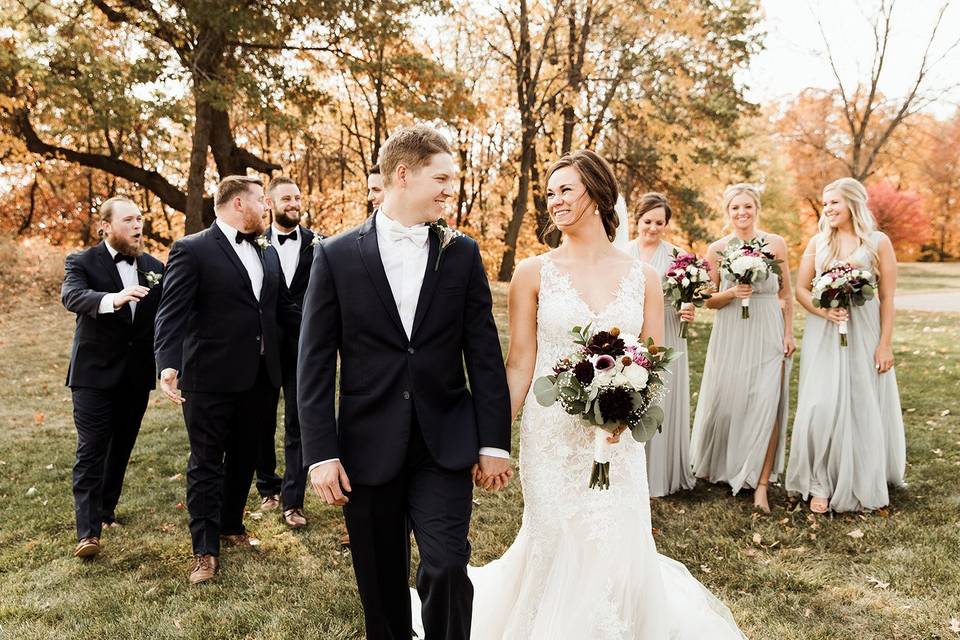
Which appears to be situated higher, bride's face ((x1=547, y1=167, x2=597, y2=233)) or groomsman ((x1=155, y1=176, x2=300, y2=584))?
bride's face ((x1=547, y1=167, x2=597, y2=233))

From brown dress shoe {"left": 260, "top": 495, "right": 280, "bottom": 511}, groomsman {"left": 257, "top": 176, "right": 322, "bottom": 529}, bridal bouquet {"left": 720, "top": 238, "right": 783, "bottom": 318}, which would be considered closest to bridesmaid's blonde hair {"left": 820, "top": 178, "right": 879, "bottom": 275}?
bridal bouquet {"left": 720, "top": 238, "right": 783, "bottom": 318}

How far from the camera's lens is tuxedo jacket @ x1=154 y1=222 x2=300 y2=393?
456 centimetres

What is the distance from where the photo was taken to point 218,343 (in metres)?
4.78

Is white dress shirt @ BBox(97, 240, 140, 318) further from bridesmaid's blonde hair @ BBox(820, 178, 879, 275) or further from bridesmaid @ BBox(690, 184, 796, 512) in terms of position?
bridesmaid's blonde hair @ BBox(820, 178, 879, 275)

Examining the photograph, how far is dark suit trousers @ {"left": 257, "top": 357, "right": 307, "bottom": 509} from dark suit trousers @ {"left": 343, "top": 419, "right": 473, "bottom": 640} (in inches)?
95.1

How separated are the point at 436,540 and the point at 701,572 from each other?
2.58 m

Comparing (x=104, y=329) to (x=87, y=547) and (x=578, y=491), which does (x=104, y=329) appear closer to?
(x=87, y=547)

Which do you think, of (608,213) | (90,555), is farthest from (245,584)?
(608,213)

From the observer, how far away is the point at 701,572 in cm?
466

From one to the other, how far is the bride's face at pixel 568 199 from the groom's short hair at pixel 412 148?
80 centimetres

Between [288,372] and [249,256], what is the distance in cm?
122

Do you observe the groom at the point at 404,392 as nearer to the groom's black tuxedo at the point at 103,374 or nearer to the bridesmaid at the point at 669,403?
the groom's black tuxedo at the point at 103,374

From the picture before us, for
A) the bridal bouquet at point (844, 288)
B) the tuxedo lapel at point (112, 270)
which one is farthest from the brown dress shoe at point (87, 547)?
the bridal bouquet at point (844, 288)

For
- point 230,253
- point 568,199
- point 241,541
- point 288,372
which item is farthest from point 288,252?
point 568,199
